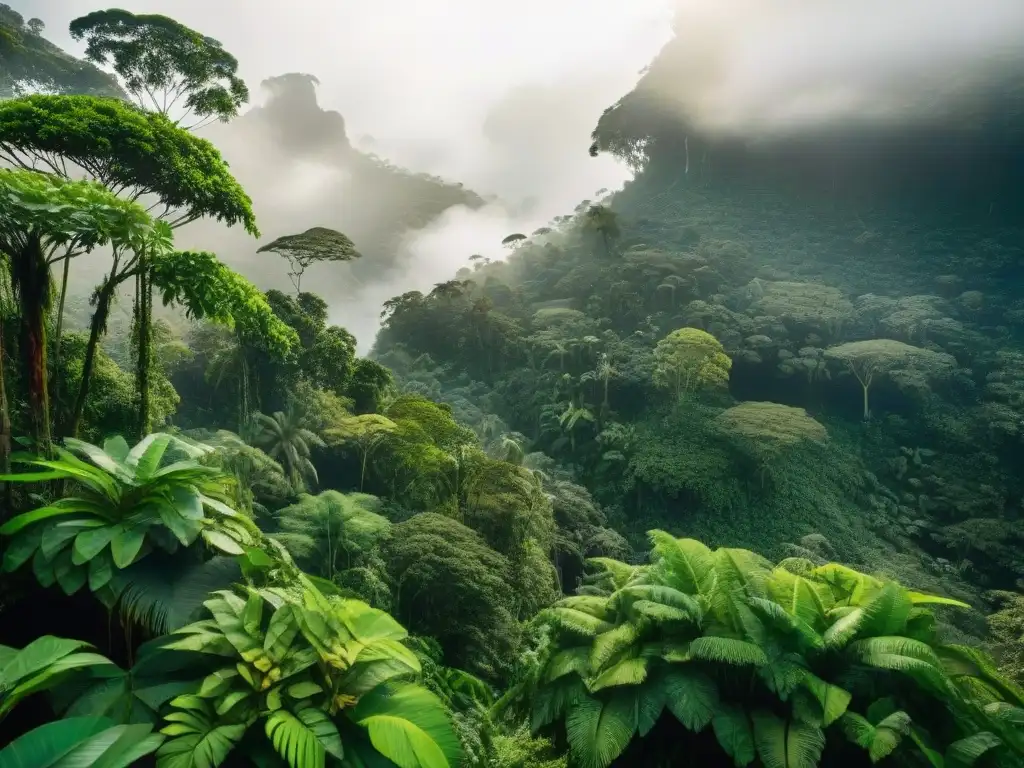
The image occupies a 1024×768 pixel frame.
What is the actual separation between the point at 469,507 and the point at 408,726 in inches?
491

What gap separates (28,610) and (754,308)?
1377 inches

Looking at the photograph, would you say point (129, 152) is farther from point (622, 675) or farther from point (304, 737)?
point (622, 675)

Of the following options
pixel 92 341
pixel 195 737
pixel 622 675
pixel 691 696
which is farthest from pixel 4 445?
pixel 691 696

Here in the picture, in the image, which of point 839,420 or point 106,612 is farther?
point 839,420

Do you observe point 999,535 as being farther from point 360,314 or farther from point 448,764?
point 360,314

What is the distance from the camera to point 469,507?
15.8 m

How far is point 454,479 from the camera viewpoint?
17.0 meters

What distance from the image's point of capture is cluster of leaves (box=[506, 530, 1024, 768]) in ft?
14.0

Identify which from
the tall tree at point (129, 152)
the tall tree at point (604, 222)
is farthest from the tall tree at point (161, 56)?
the tall tree at point (604, 222)

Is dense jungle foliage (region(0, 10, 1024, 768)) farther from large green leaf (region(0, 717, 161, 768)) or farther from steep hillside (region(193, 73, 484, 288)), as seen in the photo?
steep hillside (region(193, 73, 484, 288))

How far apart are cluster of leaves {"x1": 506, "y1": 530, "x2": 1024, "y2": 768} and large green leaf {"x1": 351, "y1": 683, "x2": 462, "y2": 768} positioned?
1.52 m

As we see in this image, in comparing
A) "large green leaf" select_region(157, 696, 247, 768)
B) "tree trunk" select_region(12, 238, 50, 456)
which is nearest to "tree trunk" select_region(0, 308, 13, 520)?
"tree trunk" select_region(12, 238, 50, 456)

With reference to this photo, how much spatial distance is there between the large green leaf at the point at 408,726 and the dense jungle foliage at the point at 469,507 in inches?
0.8

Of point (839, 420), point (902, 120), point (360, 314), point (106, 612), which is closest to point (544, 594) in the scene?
point (106, 612)
